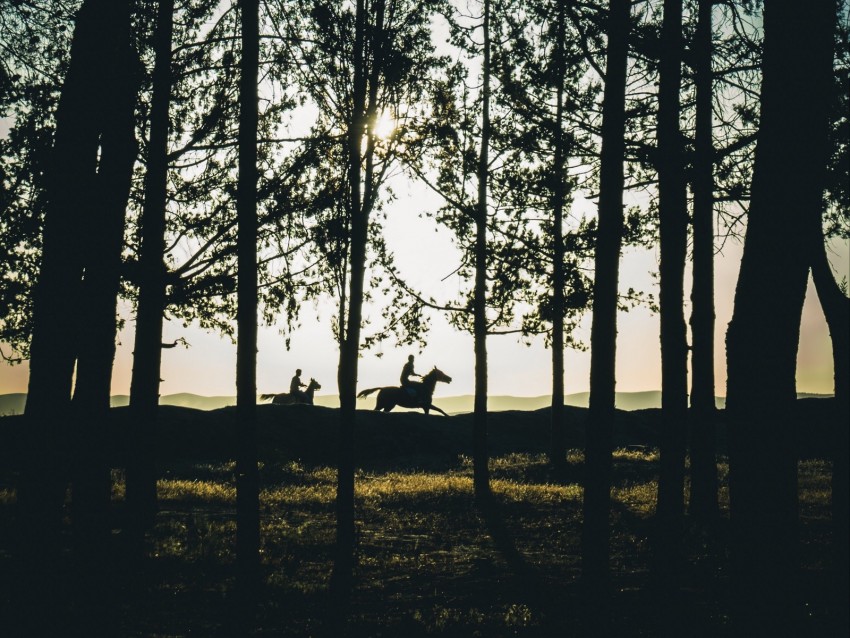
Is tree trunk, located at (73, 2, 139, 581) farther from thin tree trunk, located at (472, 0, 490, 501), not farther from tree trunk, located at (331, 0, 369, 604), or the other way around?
thin tree trunk, located at (472, 0, 490, 501)

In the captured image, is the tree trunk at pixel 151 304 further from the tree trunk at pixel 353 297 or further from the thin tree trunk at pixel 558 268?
the thin tree trunk at pixel 558 268

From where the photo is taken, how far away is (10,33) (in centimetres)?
955

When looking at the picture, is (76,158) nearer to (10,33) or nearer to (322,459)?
(10,33)

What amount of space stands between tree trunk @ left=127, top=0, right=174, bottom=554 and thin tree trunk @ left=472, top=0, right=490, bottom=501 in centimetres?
709

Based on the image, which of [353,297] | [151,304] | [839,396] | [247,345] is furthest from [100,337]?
[839,396]

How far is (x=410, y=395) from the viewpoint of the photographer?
28.5 m

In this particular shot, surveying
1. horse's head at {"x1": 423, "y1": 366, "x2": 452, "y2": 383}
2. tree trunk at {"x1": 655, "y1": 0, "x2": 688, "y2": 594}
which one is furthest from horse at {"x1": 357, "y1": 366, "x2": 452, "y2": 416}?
tree trunk at {"x1": 655, "y1": 0, "x2": 688, "y2": 594}

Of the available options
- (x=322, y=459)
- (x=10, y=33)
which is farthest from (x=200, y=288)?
(x=322, y=459)

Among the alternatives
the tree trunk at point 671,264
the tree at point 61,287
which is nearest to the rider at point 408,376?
the tree trunk at point 671,264

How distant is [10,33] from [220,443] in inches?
694

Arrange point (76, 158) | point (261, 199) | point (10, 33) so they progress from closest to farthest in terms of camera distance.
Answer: point (76, 158)
point (10, 33)
point (261, 199)

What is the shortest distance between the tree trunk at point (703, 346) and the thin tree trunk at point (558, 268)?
243 centimetres

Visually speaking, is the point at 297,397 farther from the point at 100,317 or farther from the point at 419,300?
the point at 100,317

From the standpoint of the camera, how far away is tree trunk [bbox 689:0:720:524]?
12.3 metres
